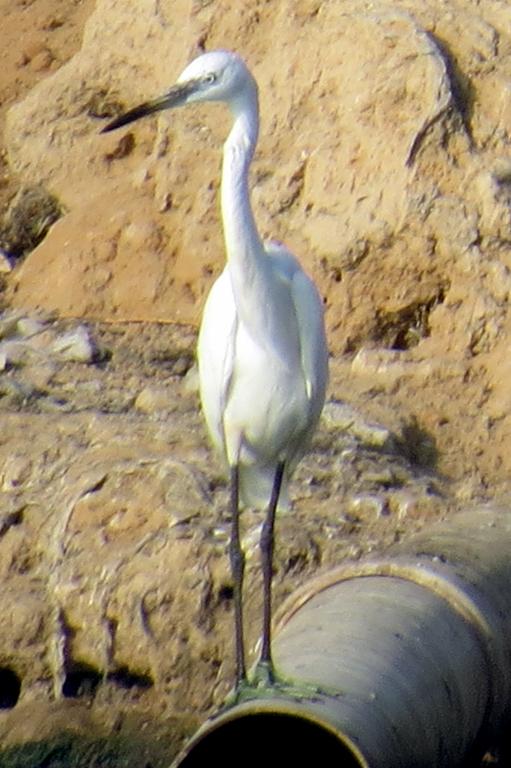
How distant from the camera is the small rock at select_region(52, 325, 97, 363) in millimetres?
7699

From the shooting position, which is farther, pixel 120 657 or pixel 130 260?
pixel 130 260

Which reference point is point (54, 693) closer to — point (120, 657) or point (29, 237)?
point (120, 657)

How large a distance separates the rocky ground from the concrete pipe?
56 centimetres

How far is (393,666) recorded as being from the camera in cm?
510

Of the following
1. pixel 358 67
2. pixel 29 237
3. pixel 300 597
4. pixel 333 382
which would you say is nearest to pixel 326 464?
pixel 333 382

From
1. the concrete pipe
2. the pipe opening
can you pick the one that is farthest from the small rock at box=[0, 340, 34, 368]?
the pipe opening

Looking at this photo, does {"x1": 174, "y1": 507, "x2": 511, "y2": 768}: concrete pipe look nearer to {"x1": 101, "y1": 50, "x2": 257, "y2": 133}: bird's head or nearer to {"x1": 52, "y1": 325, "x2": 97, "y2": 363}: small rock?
{"x1": 101, "y1": 50, "x2": 257, "y2": 133}: bird's head

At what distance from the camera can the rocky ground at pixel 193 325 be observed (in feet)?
20.8

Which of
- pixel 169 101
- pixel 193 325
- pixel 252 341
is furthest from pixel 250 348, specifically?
pixel 193 325

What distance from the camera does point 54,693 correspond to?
20.9ft

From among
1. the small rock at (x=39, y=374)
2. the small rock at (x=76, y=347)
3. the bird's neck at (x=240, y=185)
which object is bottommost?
the small rock at (x=76, y=347)

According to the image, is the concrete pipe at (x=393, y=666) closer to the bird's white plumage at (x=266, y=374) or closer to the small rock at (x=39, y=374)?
the bird's white plumage at (x=266, y=374)

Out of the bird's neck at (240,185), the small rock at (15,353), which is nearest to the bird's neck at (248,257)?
the bird's neck at (240,185)

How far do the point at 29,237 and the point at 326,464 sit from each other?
8.52ft
